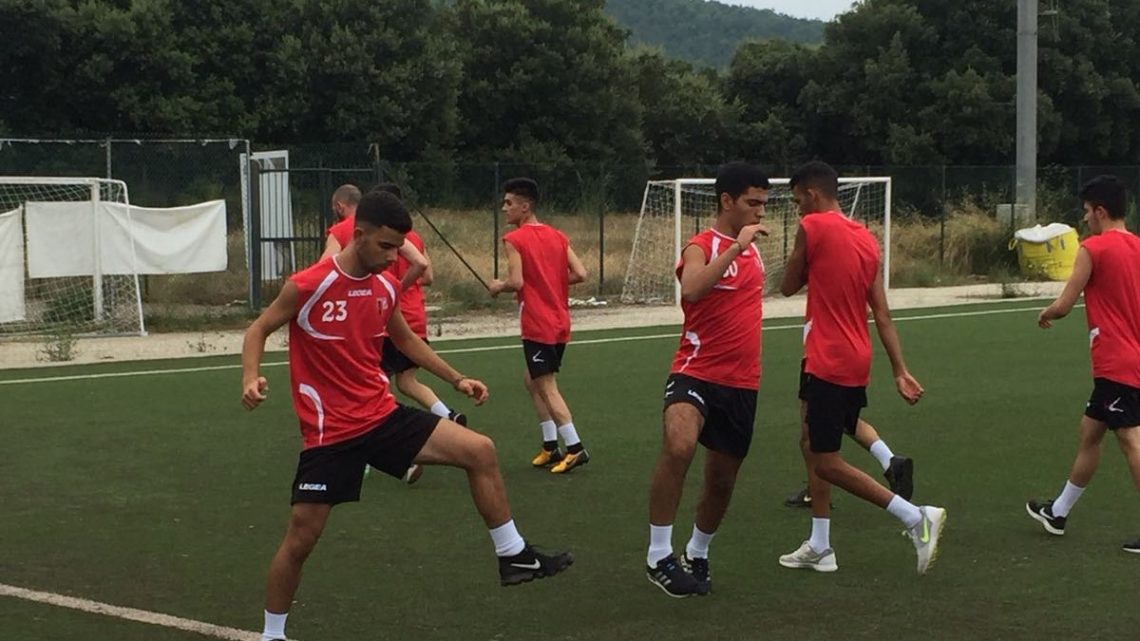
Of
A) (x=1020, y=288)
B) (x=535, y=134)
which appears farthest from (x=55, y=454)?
(x=535, y=134)

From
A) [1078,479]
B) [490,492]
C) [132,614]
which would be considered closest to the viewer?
[490,492]

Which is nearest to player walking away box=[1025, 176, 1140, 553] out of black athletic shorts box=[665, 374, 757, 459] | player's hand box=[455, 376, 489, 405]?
black athletic shorts box=[665, 374, 757, 459]

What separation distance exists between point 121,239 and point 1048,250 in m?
19.3

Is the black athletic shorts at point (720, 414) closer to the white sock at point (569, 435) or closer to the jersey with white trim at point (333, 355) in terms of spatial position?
the jersey with white trim at point (333, 355)

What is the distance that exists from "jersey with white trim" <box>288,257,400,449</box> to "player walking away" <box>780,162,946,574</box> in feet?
7.71

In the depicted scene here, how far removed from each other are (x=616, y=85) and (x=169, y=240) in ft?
120

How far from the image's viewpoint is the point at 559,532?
27.8 ft

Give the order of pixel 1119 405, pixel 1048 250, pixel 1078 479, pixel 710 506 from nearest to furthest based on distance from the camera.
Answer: pixel 710 506 → pixel 1119 405 → pixel 1078 479 → pixel 1048 250

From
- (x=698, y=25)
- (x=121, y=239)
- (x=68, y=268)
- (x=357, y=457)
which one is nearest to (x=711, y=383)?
(x=357, y=457)

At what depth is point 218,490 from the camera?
9.82 meters

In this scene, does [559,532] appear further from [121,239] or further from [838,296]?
[121,239]

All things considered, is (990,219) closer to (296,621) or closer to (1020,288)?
(1020,288)

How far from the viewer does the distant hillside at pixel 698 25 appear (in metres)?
134

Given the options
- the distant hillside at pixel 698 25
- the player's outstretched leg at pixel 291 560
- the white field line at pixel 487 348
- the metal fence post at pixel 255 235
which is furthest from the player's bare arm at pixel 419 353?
the distant hillside at pixel 698 25
